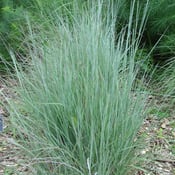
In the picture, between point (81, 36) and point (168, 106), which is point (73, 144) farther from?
point (168, 106)

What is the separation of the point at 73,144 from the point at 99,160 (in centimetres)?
22

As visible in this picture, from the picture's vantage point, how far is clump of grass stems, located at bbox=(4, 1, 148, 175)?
2236mm

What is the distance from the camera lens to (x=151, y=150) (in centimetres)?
267

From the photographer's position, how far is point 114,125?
2285mm

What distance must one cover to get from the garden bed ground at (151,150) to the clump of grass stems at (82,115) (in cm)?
14

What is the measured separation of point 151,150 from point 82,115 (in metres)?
0.67

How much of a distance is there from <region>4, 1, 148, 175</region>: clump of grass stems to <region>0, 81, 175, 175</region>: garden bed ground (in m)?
0.14

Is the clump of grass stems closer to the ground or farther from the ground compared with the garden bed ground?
farther from the ground

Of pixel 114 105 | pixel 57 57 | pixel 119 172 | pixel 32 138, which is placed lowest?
pixel 119 172

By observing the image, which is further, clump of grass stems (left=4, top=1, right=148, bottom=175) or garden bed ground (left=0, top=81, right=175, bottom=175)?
garden bed ground (left=0, top=81, right=175, bottom=175)

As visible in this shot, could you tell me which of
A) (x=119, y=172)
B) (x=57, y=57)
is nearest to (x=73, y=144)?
(x=119, y=172)

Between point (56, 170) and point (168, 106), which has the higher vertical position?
point (56, 170)

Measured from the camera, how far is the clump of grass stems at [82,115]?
2.24 m

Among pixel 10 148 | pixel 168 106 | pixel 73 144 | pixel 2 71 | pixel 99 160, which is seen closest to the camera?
pixel 99 160
